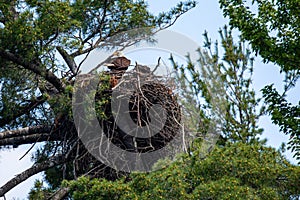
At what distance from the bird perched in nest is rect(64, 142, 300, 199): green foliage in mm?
1926

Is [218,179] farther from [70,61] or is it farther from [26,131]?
[70,61]

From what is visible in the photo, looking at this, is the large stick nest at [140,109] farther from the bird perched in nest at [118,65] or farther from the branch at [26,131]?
the branch at [26,131]

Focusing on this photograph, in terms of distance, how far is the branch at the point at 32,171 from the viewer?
920 cm

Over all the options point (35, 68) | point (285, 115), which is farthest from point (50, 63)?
point (285, 115)

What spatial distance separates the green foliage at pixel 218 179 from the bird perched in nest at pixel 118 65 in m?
1.93

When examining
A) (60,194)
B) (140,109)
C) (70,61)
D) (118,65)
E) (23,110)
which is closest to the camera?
(60,194)

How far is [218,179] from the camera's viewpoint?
7.45 m

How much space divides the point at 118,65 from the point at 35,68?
1.09 metres

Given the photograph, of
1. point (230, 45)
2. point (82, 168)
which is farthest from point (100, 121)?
point (230, 45)

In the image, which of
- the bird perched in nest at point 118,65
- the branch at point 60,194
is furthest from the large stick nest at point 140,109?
the branch at point 60,194

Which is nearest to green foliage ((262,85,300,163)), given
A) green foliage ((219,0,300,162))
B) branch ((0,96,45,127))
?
green foliage ((219,0,300,162))

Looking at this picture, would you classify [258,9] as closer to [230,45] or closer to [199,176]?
[230,45]

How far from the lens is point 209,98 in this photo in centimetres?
996

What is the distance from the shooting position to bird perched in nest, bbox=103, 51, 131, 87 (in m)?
9.34
